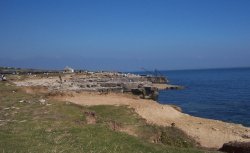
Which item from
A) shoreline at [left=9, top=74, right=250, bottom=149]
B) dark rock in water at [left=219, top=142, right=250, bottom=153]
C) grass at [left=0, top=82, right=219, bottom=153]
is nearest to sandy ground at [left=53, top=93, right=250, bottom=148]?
shoreline at [left=9, top=74, right=250, bottom=149]

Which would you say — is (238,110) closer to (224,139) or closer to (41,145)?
(224,139)

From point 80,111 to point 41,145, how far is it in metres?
12.5

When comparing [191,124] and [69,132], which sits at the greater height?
[69,132]

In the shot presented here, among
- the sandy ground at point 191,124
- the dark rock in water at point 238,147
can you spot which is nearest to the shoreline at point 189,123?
the sandy ground at point 191,124

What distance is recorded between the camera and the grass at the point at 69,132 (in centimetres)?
1970

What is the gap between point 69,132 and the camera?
2294 cm

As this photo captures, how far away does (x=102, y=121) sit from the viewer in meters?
29.8

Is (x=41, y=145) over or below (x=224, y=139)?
over

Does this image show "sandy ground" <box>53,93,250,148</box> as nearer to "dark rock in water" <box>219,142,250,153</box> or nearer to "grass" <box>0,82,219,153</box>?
"grass" <box>0,82,219,153</box>

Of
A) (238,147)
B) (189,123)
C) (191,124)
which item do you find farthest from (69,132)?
(189,123)

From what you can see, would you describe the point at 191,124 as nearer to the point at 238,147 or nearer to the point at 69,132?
the point at 238,147

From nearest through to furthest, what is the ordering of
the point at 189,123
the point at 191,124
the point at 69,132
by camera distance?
the point at 69,132 < the point at 191,124 < the point at 189,123

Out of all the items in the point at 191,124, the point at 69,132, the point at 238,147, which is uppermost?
the point at 69,132

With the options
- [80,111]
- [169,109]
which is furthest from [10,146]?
[169,109]
